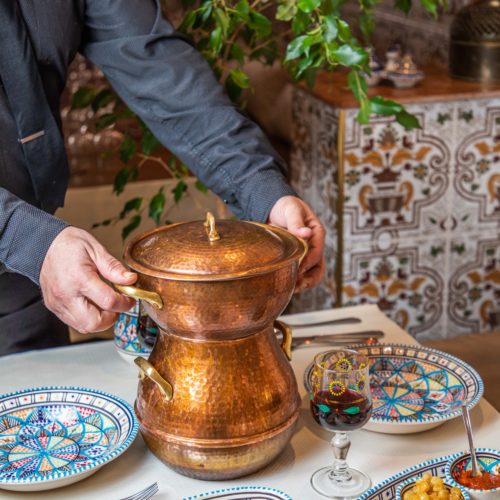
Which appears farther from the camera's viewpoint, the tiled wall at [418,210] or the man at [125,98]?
the tiled wall at [418,210]

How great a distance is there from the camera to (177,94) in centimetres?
176

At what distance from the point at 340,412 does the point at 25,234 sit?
20.2 inches

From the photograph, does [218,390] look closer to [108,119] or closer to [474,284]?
[108,119]

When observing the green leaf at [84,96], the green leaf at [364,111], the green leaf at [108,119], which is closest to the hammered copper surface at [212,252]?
the green leaf at [364,111]

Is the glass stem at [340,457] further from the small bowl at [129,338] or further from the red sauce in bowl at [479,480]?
the small bowl at [129,338]

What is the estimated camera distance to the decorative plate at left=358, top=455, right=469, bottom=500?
112cm

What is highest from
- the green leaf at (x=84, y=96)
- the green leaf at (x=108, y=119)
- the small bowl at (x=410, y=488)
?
the green leaf at (x=84, y=96)

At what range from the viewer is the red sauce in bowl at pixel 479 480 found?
1128 mm

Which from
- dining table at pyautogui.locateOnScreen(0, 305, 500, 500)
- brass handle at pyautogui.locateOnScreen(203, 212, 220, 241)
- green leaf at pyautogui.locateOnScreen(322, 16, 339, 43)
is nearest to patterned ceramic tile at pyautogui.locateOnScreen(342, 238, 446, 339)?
green leaf at pyautogui.locateOnScreen(322, 16, 339, 43)

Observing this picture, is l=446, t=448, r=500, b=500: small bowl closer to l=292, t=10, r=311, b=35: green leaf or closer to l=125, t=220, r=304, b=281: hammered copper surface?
l=125, t=220, r=304, b=281: hammered copper surface

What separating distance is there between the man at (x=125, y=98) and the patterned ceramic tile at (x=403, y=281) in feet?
3.83

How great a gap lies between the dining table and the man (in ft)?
0.59

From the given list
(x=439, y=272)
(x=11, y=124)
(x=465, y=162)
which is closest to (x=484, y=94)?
(x=465, y=162)

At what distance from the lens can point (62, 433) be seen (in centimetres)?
130
